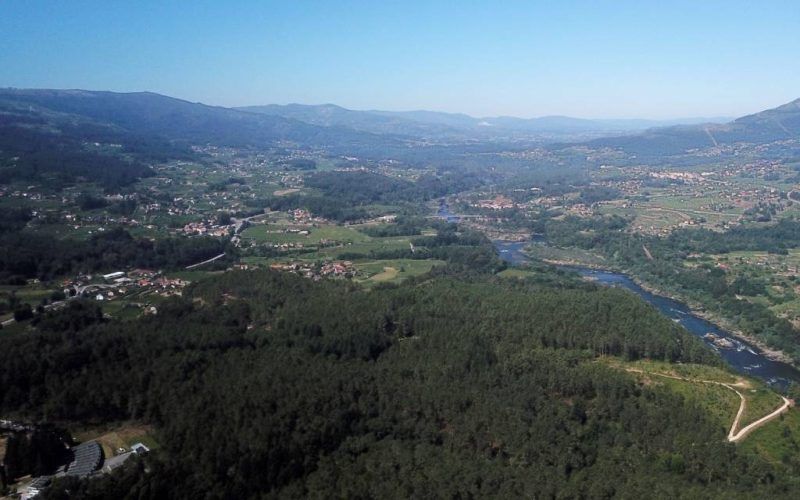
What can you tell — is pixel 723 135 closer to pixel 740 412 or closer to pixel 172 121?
pixel 740 412

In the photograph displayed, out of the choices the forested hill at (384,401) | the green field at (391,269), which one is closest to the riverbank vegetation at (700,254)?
the forested hill at (384,401)

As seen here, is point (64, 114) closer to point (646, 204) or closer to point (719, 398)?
point (646, 204)

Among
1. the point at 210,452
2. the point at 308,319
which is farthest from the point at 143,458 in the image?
the point at 308,319

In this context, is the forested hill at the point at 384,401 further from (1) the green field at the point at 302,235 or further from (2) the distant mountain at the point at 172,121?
(2) the distant mountain at the point at 172,121

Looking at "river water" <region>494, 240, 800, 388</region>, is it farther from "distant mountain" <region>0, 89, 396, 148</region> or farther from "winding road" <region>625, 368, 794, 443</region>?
"distant mountain" <region>0, 89, 396, 148</region>

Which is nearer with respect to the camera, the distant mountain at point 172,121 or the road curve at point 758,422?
the road curve at point 758,422

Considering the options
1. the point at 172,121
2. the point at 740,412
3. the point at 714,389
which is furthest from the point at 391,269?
the point at 172,121
